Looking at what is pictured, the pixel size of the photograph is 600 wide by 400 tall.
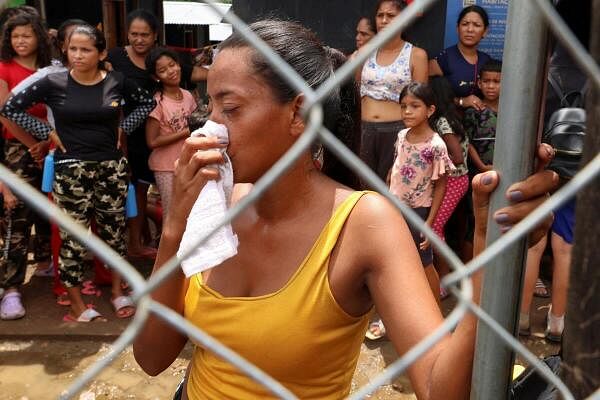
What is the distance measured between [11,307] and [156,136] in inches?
54.6

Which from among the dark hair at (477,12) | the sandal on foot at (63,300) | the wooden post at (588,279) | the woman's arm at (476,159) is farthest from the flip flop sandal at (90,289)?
the wooden post at (588,279)

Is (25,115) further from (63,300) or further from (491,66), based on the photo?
(491,66)

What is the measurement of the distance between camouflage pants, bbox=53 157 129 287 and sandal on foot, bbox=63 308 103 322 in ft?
0.63

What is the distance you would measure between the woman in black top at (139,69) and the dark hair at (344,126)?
278 centimetres

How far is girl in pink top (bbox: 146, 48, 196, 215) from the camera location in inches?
162

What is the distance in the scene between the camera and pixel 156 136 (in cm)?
418

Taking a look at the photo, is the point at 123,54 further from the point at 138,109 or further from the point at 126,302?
the point at 126,302

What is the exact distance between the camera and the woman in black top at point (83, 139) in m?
3.53

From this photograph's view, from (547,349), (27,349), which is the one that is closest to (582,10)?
(547,349)

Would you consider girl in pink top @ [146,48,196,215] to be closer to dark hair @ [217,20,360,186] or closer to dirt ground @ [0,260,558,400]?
dirt ground @ [0,260,558,400]

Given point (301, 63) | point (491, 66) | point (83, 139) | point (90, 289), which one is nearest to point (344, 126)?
point (301, 63)

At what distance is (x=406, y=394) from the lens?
3137mm

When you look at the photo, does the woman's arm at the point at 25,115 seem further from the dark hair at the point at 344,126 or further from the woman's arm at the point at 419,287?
the woman's arm at the point at 419,287

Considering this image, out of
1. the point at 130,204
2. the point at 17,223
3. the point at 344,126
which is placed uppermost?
the point at 344,126
